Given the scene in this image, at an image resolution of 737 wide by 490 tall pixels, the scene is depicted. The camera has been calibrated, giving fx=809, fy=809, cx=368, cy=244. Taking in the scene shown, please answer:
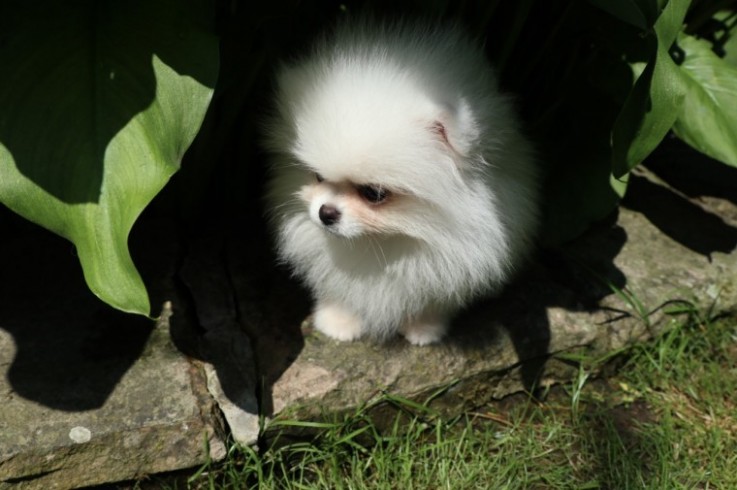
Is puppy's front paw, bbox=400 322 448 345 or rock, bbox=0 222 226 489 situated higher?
puppy's front paw, bbox=400 322 448 345

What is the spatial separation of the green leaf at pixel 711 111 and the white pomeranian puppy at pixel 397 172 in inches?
19.4

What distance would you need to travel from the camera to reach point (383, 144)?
1454 millimetres

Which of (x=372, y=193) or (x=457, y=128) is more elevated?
(x=457, y=128)

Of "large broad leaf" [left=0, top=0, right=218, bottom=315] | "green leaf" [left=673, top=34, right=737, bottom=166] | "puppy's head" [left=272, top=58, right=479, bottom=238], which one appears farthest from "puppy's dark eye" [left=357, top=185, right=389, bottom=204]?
"green leaf" [left=673, top=34, right=737, bottom=166]

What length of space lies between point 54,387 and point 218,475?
40 centimetres

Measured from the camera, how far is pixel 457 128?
145cm

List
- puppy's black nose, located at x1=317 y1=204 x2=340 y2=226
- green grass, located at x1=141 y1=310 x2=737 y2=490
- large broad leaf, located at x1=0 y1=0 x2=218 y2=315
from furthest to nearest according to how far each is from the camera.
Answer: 1. green grass, located at x1=141 y1=310 x2=737 y2=490
2. puppy's black nose, located at x1=317 y1=204 x2=340 y2=226
3. large broad leaf, located at x1=0 y1=0 x2=218 y2=315

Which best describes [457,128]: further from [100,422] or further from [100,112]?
[100,422]

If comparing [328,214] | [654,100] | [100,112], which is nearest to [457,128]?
[328,214]

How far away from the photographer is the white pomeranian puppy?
147cm

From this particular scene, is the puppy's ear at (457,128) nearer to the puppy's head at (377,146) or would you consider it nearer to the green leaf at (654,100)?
the puppy's head at (377,146)

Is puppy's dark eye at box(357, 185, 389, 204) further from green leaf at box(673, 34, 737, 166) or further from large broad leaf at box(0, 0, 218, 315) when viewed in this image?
green leaf at box(673, 34, 737, 166)

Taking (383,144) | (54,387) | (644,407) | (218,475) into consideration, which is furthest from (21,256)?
(644,407)

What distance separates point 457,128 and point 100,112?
0.66m
